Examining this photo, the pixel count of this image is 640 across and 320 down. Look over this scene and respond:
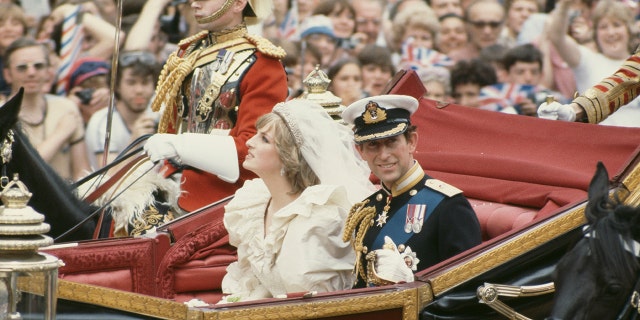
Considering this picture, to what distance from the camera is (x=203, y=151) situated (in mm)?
6527

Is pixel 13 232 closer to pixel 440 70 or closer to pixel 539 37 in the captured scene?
pixel 440 70

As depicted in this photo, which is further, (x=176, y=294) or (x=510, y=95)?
(x=510, y=95)

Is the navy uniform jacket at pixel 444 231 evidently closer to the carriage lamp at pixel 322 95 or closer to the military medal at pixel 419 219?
the military medal at pixel 419 219

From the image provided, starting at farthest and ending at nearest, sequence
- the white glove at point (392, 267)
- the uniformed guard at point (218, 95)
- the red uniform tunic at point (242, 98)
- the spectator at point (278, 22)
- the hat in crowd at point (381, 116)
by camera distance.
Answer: the spectator at point (278, 22) < the red uniform tunic at point (242, 98) < the uniformed guard at point (218, 95) < the hat in crowd at point (381, 116) < the white glove at point (392, 267)

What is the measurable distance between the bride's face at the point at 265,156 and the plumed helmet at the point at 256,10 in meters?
1.37

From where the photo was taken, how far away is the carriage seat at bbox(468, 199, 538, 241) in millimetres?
5680

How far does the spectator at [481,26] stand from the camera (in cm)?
1095

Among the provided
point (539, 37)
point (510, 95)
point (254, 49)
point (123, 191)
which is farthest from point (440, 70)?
point (123, 191)

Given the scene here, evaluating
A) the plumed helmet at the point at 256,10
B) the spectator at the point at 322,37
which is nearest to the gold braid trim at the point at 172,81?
the plumed helmet at the point at 256,10

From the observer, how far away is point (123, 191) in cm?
650

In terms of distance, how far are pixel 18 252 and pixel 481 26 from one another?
7.21m

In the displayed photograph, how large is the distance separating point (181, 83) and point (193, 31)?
11.9 feet

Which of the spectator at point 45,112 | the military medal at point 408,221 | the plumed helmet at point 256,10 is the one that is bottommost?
the spectator at point 45,112

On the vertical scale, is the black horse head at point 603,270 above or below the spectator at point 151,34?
above
